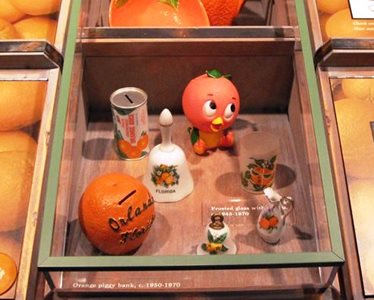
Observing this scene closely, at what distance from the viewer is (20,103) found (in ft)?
3.60

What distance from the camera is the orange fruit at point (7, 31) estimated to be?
1.20 metres

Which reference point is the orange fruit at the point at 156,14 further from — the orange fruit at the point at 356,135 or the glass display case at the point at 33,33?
the orange fruit at the point at 356,135

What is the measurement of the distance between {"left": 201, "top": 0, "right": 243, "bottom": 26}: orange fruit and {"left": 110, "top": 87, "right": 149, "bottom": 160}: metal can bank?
329 millimetres

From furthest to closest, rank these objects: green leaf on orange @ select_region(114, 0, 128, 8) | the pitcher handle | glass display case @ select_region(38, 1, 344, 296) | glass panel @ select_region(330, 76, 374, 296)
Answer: green leaf on orange @ select_region(114, 0, 128, 8) < the pitcher handle < glass panel @ select_region(330, 76, 374, 296) < glass display case @ select_region(38, 1, 344, 296)

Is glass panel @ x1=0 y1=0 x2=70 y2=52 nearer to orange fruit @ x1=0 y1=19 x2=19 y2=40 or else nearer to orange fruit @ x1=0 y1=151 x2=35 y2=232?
orange fruit @ x1=0 y1=19 x2=19 y2=40

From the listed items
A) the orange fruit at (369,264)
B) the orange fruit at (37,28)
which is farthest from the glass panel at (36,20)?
the orange fruit at (369,264)

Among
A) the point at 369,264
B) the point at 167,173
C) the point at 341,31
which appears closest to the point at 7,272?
the point at 167,173

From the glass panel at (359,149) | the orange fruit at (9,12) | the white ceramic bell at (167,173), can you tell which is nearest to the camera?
the glass panel at (359,149)

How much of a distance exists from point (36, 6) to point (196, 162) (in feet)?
1.74

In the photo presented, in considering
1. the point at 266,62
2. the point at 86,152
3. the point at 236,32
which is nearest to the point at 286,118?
the point at 266,62

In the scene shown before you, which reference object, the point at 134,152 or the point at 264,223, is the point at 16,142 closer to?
the point at 134,152

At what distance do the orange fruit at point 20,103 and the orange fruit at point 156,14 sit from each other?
0.32 metres

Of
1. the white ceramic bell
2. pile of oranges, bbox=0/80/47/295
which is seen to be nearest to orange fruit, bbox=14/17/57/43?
pile of oranges, bbox=0/80/47/295

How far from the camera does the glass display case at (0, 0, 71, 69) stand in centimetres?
115
